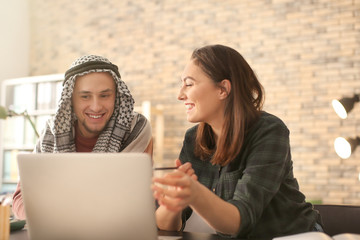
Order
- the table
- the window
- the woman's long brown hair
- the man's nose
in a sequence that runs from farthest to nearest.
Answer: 1. the window
2. the man's nose
3. the woman's long brown hair
4. the table

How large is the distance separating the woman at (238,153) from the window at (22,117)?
369cm

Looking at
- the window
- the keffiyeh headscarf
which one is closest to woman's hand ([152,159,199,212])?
the keffiyeh headscarf

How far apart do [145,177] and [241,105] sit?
74cm

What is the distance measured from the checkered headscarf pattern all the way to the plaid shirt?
0.61m

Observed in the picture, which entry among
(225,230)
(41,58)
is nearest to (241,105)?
(225,230)

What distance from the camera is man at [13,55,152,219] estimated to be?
197 centimetres

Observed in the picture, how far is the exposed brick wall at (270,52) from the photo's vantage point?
420 cm

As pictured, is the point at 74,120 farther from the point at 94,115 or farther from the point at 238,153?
the point at 238,153

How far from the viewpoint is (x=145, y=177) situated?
2.92 ft

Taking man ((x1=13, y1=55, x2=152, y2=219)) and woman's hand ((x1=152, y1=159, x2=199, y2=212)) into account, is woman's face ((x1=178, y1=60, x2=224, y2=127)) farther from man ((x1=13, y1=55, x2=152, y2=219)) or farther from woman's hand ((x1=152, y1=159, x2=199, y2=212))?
woman's hand ((x1=152, y1=159, x2=199, y2=212))

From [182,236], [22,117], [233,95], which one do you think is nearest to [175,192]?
[182,236]

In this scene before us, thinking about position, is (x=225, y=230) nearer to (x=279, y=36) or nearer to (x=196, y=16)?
(x=279, y=36)

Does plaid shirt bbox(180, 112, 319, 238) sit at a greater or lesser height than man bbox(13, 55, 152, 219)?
lesser

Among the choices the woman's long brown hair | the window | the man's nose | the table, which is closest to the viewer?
the table
